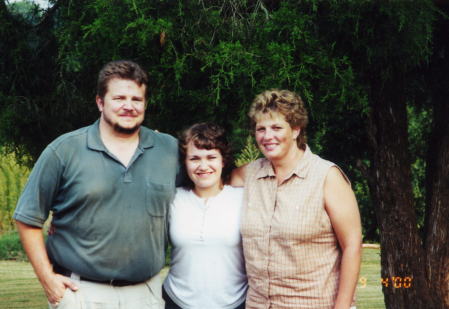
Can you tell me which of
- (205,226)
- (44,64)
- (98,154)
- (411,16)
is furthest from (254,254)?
(44,64)

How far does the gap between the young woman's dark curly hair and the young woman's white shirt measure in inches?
7.4

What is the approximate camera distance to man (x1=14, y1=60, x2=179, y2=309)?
335 centimetres

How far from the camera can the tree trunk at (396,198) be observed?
575 cm

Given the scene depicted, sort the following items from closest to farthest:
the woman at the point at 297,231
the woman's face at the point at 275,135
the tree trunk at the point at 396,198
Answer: the woman at the point at 297,231 < the woman's face at the point at 275,135 < the tree trunk at the point at 396,198

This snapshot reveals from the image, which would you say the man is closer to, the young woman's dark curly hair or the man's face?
the man's face

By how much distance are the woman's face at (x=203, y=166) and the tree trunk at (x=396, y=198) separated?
2458mm

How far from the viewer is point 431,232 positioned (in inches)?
239

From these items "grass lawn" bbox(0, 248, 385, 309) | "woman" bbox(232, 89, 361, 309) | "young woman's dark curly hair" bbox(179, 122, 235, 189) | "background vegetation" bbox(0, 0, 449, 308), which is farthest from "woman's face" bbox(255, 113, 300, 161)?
"grass lawn" bbox(0, 248, 385, 309)

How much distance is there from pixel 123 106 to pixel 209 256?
2.70ft

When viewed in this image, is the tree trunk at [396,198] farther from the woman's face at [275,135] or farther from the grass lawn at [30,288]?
the grass lawn at [30,288]

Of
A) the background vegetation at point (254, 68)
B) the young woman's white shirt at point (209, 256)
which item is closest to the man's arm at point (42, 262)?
the young woman's white shirt at point (209, 256)

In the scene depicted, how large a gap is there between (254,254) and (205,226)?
0.92 feet

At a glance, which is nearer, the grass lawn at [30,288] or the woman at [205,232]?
the woman at [205,232]

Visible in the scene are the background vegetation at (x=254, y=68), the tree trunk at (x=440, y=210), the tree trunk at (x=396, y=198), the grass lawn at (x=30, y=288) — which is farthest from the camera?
the grass lawn at (x=30, y=288)
